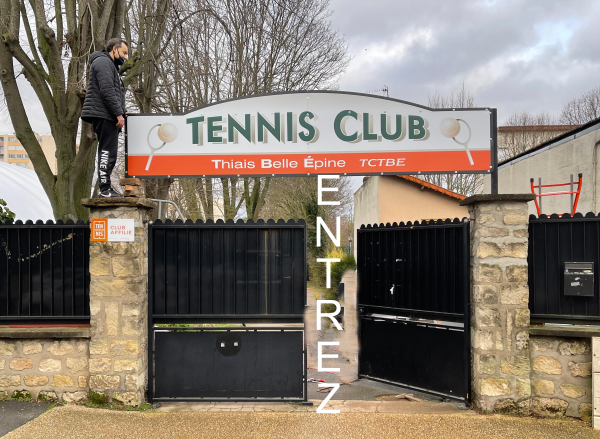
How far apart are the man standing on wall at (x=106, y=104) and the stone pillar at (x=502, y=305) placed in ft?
13.2

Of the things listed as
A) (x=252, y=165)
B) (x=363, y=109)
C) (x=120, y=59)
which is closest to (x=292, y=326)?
(x=252, y=165)

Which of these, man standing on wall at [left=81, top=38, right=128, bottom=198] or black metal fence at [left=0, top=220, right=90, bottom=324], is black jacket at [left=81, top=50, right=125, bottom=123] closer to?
man standing on wall at [left=81, top=38, right=128, bottom=198]

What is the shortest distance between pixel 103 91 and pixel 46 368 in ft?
10.2

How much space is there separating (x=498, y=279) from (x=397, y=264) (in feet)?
4.24

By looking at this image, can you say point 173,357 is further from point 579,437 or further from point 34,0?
point 34,0

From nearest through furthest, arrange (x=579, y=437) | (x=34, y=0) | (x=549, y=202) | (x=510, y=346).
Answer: (x=579, y=437) < (x=510, y=346) < (x=34, y=0) < (x=549, y=202)

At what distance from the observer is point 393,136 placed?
19.3 ft

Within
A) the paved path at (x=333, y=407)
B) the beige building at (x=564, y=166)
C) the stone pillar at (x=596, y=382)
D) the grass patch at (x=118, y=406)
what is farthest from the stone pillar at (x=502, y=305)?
the beige building at (x=564, y=166)

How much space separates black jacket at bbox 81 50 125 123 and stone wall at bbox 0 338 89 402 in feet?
8.30

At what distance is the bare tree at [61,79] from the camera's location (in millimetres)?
7633

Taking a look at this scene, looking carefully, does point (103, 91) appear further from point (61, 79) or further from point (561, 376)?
point (561, 376)

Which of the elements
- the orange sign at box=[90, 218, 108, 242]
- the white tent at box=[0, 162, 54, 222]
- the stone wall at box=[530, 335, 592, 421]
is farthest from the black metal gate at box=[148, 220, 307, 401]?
the white tent at box=[0, 162, 54, 222]

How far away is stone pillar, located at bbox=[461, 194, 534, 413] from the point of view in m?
5.10

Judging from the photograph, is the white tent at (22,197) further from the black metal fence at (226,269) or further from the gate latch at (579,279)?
the gate latch at (579,279)
